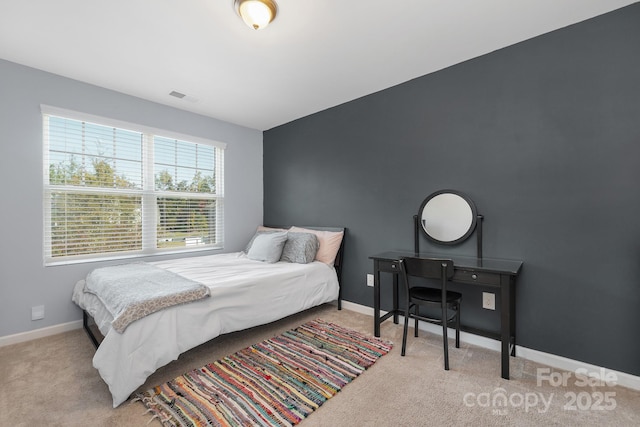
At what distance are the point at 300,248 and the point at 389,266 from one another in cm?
114

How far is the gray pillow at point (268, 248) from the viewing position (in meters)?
3.42

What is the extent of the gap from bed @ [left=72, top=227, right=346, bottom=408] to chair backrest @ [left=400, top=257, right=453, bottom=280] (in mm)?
1155

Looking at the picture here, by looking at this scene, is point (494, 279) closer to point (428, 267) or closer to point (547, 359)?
point (428, 267)

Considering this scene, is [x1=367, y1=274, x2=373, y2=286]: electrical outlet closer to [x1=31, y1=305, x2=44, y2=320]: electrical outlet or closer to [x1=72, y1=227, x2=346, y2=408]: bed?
[x1=72, y1=227, x2=346, y2=408]: bed

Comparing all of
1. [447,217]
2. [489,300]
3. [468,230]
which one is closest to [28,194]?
[447,217]

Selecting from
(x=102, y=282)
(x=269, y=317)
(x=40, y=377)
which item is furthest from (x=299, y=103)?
(x=40, y=377)

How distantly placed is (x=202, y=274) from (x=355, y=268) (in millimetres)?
1705

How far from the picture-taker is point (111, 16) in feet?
6.64

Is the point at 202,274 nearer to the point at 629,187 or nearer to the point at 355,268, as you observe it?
the point at 355,268

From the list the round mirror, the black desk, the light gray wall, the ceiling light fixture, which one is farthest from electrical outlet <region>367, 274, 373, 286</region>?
the light gray wall

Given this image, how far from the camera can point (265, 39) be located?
7.45 feet

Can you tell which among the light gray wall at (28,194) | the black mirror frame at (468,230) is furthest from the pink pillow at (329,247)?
the light gray wall at (28,194)

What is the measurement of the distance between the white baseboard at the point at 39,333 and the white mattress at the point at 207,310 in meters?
0.32

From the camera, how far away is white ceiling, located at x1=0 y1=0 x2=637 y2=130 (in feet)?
6.42
